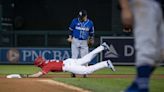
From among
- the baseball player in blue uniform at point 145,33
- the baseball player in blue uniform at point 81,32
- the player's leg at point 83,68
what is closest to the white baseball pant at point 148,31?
the baseball player in blue uniform at point 145,33

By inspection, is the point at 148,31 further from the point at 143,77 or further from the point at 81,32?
the point at 81,32

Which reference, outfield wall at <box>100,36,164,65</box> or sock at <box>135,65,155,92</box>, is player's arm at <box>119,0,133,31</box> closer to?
sock at <box>135,65,155,92</box>

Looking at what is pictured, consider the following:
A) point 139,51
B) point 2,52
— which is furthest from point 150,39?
point 2,52

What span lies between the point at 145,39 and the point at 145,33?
0.06 metres

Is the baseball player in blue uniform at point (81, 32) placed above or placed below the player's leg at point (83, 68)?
above

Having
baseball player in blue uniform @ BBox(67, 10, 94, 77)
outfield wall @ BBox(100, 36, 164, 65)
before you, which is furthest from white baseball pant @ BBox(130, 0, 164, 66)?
outfield wall @ BBox(100, 36, 164, 65)

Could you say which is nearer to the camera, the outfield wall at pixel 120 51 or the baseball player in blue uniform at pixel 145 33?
the baseball player in blue uniform at pixel 145 33

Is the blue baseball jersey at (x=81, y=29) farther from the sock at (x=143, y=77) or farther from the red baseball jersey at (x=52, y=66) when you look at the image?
the sock at (x=143, y=77)

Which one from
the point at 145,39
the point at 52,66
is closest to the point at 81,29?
the point at 52,66

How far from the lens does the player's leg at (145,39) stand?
473 centimetres

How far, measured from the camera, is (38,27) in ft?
86.4

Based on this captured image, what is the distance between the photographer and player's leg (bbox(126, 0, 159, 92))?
4.73 metres

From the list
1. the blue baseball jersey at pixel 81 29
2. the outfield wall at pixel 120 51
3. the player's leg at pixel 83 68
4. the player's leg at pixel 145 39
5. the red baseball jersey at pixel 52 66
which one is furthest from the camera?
the outfield wall at pixel 120 51

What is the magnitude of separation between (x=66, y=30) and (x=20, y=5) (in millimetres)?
2774
